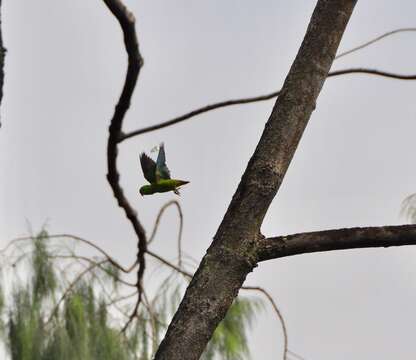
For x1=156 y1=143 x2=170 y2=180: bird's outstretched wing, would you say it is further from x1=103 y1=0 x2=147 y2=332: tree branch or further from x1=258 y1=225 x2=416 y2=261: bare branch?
x1=258 y1=225 x2=416 y2=261: bare branch

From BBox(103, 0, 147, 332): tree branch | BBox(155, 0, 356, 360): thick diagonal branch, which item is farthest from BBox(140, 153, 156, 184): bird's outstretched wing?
BBox(155, 0, 356, 360): thick diagonal branch

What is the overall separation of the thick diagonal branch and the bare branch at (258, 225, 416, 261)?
49 mm

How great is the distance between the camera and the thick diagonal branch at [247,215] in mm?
Result: 1074

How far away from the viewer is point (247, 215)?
1.13 metres

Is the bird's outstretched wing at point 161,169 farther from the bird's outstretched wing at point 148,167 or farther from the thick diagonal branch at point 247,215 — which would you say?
the thick diagonal branch at point 247,215

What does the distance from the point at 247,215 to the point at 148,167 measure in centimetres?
27

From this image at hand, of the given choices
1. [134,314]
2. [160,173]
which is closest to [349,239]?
[160,173]

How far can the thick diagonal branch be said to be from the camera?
3.52 feet

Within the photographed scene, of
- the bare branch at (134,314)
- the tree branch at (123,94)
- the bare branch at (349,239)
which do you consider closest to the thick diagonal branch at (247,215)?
the bare branch at (349,239)

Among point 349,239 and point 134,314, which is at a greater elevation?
point 134,314

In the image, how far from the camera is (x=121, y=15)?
1197 millimetres

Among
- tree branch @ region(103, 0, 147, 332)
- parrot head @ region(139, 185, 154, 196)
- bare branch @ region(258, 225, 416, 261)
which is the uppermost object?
tree branch @ region(103, 0, 147, 332)

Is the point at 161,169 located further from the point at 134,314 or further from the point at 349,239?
the point at 134,314

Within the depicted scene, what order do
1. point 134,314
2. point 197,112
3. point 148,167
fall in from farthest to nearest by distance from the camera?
point 134,314 < point 197,112 < point 148,167
